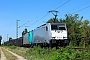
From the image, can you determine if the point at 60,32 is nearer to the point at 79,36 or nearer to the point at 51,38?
the point at 51,38

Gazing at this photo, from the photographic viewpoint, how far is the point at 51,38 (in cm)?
3094

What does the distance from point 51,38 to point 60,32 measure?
65.6 inches

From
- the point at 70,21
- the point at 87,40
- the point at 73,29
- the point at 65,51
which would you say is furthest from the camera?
the point at 70,21

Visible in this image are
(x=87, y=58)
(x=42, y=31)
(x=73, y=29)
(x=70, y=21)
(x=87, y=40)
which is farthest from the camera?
(x=70, y=21)

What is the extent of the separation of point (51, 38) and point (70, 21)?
39.7 metres

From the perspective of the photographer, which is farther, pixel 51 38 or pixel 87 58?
pixel 51 38

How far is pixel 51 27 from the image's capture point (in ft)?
105

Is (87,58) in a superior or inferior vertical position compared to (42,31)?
inferior

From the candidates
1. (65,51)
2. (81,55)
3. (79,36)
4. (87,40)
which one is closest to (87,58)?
(81,55)

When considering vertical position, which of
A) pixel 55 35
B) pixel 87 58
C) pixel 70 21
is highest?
pixel 70 21

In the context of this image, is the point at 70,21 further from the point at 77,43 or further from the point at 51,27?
the point at 51,27

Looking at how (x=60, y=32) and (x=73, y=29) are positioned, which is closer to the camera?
(x=60, y=32)

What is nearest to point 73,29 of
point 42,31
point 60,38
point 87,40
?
point 87,40

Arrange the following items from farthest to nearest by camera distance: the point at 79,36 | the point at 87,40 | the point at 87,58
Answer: the point at 79,36, the point at 87,40, the point at 87,58
